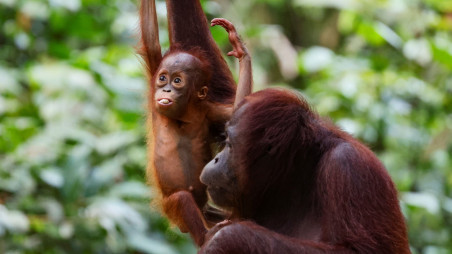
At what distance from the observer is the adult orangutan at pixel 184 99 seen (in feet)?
12.0

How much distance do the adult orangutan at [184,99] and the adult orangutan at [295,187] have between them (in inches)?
16.9

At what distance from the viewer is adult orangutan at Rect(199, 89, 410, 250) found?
288 cm

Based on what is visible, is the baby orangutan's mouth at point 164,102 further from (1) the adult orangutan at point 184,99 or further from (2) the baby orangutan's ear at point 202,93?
(2) the baby orangutan's ear at point 202,93

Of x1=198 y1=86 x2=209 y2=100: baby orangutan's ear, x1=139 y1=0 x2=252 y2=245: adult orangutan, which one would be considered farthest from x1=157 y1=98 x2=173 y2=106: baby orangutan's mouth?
x1=198 y1=86 x2=209 y2=100: baby orangutan's ear

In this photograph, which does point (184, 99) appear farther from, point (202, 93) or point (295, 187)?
point (295, 187)

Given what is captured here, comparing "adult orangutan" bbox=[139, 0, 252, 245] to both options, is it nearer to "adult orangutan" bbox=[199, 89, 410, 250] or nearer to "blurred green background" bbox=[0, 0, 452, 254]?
"adult orangutan" bbox=[199, 89, 410, 250]

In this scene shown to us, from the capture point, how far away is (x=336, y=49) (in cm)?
1209

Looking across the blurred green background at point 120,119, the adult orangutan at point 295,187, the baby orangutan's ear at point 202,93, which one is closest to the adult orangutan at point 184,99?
the baby orangutan's ear at point 202,93

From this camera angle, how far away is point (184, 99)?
3.73 m

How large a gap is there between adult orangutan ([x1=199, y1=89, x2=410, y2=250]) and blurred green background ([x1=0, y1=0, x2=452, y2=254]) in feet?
6.91

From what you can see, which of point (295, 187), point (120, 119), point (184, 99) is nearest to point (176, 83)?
point (184, 99)

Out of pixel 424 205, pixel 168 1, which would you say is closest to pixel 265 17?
pixel 424 205

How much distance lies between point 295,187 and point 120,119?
13.5 feet

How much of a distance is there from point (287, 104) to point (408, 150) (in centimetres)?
439
